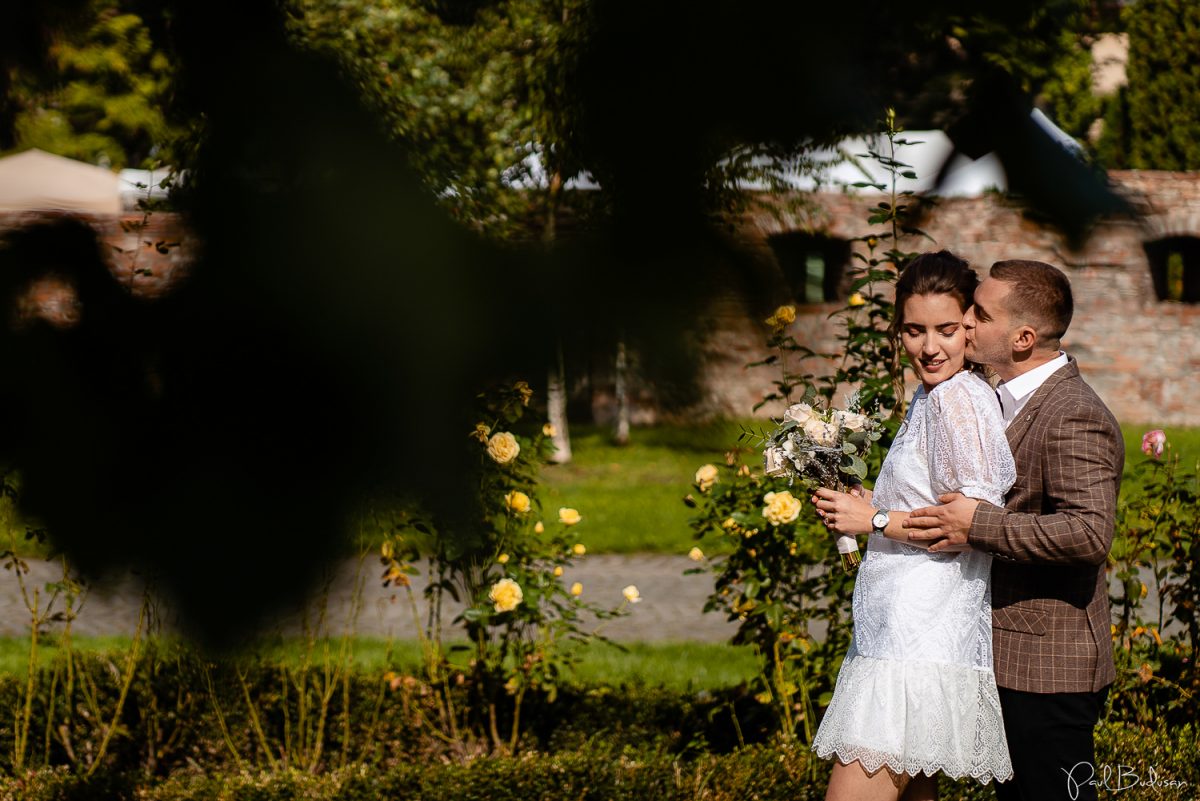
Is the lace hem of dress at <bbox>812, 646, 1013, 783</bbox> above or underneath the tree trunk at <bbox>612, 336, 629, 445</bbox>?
underneath

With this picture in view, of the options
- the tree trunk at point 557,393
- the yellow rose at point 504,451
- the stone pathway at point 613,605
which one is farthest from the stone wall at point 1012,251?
the stone pathway at point 613,605

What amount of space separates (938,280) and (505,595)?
153 centimetres

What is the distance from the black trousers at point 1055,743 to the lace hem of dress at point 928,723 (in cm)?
4

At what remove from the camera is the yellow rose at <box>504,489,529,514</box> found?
3.16 m

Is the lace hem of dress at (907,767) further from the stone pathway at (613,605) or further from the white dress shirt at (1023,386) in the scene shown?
the stone pathway at (613,605)

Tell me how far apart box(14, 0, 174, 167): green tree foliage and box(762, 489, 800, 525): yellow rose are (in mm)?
2040

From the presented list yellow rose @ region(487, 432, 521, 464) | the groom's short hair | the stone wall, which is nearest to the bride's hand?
the groom's short hair

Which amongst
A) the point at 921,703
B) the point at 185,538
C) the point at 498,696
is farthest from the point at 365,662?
the point at 185,538

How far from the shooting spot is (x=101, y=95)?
1325 mm

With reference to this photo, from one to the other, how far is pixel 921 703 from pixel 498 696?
1721 millimetres

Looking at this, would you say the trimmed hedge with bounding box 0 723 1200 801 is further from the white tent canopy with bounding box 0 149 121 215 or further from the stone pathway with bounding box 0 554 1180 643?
the white tent canopy with bounding box 0 149 121 215

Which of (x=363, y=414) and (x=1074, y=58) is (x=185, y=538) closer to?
(x=363, y=414)

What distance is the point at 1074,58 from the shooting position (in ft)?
3.64

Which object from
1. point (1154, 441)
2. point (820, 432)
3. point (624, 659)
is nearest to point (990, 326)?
point (820, 432)
